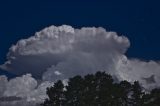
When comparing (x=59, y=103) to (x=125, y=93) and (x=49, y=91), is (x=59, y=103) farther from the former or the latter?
(x=125, y=93)

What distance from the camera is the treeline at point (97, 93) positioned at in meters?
121

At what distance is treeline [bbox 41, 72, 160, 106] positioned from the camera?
121m

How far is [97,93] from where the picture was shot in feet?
400

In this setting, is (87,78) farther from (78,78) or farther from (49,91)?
(49,91)

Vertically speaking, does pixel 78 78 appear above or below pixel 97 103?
above

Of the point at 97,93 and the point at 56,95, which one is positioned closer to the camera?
the point at 97,93

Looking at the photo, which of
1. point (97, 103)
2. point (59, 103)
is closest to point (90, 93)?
point (97, 103)

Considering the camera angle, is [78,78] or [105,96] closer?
[105,96]

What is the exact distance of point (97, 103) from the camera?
120938mm

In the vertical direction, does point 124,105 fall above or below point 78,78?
below

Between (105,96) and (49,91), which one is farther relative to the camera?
(49,91)

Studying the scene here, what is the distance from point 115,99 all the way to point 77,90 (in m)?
10.0

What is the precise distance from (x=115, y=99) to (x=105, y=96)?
164 inches

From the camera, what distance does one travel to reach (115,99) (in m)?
124
